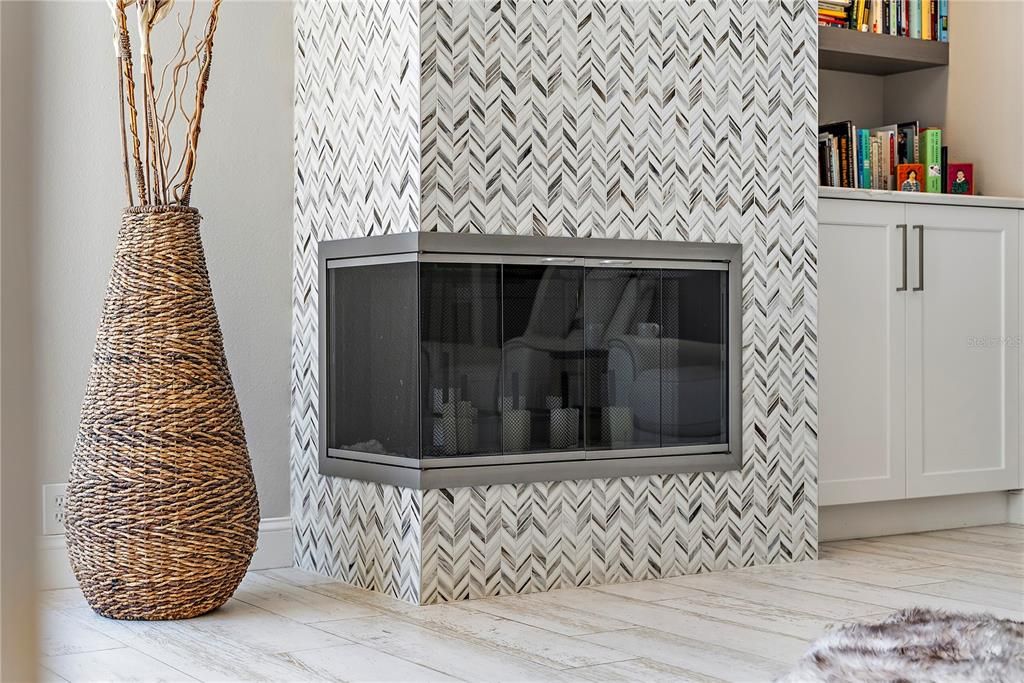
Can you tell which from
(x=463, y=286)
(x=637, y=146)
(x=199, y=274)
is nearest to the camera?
(x=199, y=274)

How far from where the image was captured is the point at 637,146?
3078mm

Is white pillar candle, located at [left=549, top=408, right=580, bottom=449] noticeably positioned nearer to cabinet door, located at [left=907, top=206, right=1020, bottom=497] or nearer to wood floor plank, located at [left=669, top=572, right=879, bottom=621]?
wood floor plank, located at [left=669, top=572, right=879, bottom=621]

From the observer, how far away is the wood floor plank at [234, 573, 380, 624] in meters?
2.63

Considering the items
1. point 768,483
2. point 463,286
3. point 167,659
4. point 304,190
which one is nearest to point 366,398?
point 463,286

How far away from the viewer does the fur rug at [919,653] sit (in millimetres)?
1850

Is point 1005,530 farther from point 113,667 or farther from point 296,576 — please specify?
point 113,667

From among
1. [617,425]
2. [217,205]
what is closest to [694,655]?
[617,425]

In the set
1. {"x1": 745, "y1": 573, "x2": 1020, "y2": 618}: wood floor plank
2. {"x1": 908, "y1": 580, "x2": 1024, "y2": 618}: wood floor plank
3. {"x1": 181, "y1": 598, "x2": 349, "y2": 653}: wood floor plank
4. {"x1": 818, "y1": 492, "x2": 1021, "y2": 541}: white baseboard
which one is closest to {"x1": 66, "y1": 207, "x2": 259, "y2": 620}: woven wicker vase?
{"x1": 181, "y1": 598, "x2": 349, "y2": 653}: wood floor plank

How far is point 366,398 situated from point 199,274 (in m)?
0.57

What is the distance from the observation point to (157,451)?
8.23ft

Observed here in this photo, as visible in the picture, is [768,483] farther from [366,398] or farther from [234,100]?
[234,100]

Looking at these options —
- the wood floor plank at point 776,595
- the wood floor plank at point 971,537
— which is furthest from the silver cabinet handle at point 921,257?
the wood floor plank at point 776,595

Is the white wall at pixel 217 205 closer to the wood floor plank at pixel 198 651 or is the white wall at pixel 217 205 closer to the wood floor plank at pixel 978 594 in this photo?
the wood floor plank at pixel 198 651

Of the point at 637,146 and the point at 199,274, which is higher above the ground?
the point at 637,146
